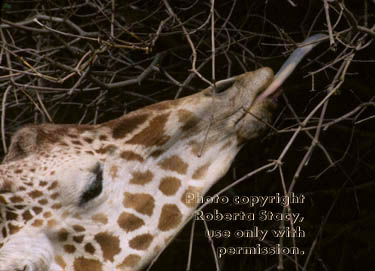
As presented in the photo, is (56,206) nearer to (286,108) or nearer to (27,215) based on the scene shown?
(27,215)

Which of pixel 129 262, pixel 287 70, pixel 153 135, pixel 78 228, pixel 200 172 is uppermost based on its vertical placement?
pixel 287 70

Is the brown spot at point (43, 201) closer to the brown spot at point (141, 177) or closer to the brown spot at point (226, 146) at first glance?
the brown spot at point (141, 177)

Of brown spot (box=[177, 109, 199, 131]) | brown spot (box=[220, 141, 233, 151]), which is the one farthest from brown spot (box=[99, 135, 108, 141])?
brown spot (box=[220, 141, 233, 151])

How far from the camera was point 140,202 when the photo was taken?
1.46 metres

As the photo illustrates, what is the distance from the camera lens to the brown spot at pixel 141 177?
1.49m

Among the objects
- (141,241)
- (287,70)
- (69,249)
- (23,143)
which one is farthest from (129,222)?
(287,70)

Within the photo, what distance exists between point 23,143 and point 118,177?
280mm

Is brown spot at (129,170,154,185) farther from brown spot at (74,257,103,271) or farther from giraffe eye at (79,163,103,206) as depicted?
brown spot at (74,257,103,271)

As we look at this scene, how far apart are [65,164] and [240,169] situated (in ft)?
3.48

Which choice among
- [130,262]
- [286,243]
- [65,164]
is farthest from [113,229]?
[286,243]

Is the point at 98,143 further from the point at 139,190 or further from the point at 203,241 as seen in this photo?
the point at 203,241

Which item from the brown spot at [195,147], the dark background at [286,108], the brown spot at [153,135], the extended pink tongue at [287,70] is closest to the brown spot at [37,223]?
the brown spot at [153,135]

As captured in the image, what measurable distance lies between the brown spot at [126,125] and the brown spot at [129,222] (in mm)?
233

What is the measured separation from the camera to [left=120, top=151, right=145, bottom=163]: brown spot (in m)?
1.51
